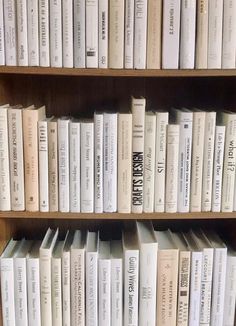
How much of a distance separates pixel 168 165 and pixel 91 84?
0.97 ft

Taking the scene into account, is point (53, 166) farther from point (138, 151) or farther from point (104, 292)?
point (104, 292)

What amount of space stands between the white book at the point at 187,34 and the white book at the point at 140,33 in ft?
0.23

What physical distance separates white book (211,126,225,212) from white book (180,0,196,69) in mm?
144

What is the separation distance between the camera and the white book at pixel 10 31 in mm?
794

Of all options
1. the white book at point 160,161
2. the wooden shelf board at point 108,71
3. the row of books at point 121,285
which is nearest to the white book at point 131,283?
the row of books at point 121,285

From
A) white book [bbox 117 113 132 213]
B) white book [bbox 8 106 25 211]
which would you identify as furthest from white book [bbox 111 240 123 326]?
white book [bbox 8 106 25 211]

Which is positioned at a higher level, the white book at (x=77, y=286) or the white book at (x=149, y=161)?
the white book at (x=149, y=161)

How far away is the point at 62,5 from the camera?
0.79m

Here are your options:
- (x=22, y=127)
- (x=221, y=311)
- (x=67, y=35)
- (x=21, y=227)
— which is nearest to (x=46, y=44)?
(x=67, y=35)

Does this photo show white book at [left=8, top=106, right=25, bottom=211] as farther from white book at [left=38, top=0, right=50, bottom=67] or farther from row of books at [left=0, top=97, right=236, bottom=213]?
white book at [left=38, top=0, right=50, bottom=67]

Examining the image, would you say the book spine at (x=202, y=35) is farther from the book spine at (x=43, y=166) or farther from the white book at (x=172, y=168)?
the book spine at (x=43, y=166)

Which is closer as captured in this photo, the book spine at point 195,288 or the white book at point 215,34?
the white book at point 215,34

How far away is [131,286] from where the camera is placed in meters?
0.89

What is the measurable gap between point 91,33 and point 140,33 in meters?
0.09
